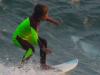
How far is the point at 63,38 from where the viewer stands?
13.6 m

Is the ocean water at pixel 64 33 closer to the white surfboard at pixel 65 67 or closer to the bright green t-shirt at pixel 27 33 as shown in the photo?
the white surfboard at pixel 65 67

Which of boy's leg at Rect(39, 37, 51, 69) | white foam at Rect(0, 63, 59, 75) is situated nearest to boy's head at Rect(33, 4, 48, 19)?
boy's leg at Rect(39, 37, 51, 69)

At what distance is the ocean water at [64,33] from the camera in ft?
36.1

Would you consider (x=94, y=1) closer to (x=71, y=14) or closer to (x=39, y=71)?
(x=71, y=14)

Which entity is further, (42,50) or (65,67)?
(65,67)

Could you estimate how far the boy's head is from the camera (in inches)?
345

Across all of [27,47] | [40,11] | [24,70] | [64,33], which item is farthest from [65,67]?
[64,33]

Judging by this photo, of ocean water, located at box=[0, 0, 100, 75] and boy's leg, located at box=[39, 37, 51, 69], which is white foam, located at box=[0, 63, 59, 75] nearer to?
ocean water, located at box=[0, 0, 100, 75]

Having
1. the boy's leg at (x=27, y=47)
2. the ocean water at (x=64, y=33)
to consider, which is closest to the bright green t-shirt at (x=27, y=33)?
the boy's leg at (x=27, y=47)

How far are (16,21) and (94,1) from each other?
4.33 m

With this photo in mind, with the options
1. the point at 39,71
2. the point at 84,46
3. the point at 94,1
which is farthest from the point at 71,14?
the point at 39,71

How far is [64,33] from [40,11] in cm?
542

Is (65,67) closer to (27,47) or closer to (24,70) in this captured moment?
(24,70)

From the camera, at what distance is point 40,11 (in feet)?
28.8
